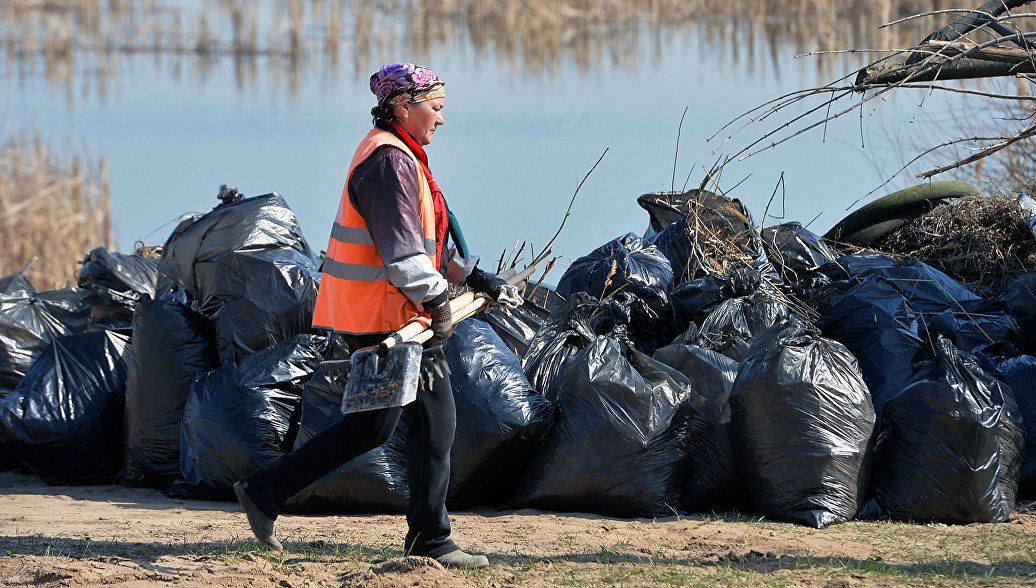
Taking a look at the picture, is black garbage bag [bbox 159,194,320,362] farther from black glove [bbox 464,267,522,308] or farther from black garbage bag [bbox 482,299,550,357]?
black glove [bbox 464,267,522,308]

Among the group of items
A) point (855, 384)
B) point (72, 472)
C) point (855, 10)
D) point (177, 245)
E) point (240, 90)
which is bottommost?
point (72, 472)

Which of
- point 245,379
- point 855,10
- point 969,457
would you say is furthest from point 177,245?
point 855,10

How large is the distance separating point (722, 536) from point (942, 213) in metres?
2.33

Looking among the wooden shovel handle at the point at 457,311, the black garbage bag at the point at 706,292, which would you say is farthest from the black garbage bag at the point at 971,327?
the wooden shovel handle at the point at 457,311

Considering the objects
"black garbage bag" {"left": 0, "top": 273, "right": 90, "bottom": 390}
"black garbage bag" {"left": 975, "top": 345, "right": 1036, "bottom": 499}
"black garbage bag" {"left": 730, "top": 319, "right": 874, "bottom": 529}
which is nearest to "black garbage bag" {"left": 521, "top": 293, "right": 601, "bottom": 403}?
"black garbage bag" {"left": 730, "top": 319, "right": 874, "bottom": 529}

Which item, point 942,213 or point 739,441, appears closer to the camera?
point 739,441

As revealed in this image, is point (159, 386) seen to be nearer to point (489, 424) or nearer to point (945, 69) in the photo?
point (489, 424)

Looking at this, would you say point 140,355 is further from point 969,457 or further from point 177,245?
point 969,457

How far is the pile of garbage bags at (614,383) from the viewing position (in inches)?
128

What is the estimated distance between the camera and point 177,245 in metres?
4.26

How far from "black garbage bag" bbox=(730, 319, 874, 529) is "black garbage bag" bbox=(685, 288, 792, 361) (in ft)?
1.21

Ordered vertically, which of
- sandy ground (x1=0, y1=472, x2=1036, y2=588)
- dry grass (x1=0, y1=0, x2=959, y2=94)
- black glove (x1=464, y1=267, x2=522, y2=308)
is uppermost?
dry grass (x1=0, y1=0, x2=959, y2=94)

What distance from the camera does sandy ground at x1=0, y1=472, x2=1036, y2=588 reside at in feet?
8.61

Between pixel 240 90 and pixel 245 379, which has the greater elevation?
pixel 240 90
